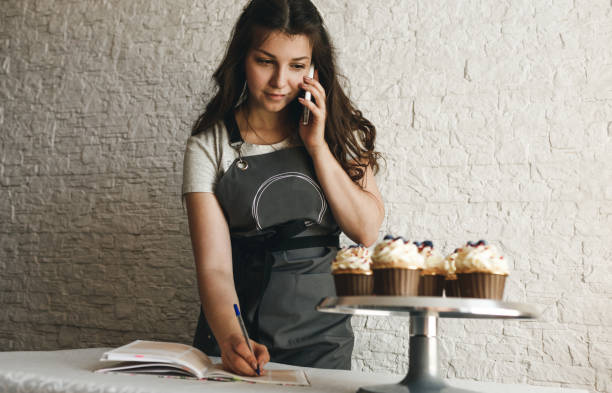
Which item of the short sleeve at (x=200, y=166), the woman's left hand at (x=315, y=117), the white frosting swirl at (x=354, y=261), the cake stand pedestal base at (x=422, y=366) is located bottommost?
the cake stand pedestal base at (x=422, y=366)

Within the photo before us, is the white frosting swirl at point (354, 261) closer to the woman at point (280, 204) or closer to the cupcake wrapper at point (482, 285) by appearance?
the cupcake wrapper at point (482, 285)

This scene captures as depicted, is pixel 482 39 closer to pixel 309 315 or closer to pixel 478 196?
pixel 478 196

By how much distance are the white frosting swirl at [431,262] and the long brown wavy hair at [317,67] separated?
0.69 m

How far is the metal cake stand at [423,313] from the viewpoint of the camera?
0.86 metres

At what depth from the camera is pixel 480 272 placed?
1.01 m

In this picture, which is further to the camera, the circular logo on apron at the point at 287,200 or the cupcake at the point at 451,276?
the circular logo on apron at the point at 287,200

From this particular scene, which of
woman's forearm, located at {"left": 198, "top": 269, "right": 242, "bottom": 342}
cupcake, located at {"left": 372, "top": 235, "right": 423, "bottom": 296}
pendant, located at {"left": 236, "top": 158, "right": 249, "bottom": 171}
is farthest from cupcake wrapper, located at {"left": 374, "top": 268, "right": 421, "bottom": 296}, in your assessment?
pendant, located at {"left": 236, "top": 158, "right": 249, "bottom": 171}

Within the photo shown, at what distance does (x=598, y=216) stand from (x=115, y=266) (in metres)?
1.82

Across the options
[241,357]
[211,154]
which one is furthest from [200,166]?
[241,357]

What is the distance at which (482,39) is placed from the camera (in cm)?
200

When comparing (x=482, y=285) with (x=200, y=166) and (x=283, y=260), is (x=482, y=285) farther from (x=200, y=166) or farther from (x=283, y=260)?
(x=200, y=166)

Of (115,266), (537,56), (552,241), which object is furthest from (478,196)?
(115,266)

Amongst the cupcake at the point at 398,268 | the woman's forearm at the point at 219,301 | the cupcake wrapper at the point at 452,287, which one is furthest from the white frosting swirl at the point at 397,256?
the woman's forearm at the point at 219,301

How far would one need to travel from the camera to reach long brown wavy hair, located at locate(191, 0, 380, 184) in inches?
65.5
